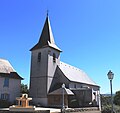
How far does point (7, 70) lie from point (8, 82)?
92.7 inches

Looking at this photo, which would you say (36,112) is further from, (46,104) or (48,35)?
(48,35)

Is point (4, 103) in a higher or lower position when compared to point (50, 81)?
lower

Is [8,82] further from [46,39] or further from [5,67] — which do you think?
[46,39]

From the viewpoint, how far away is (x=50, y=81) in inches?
1465

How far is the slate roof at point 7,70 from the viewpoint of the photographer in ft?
117

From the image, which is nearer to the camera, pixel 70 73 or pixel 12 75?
pixel 12 75

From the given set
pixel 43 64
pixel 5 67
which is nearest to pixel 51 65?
pixel 43 64

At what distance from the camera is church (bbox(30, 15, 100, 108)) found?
35.6m

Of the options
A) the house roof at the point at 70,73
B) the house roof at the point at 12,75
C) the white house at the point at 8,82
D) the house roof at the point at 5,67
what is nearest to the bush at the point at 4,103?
the white house at the point at 8,82

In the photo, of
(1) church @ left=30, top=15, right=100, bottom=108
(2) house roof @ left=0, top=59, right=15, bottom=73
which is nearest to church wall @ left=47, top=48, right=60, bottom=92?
(1) church @ left=30, top=15, right=100, bottom=108

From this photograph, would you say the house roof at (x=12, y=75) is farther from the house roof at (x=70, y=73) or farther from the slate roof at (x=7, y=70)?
the house roof at (x=70, y=73)

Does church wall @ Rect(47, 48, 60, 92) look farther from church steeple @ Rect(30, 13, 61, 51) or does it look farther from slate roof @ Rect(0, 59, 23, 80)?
slate roof @ Rect(0, 59, 23, 80)

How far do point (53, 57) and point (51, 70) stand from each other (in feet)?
9.74

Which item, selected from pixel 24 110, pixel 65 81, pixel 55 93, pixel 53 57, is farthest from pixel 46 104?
pixel 24 110
